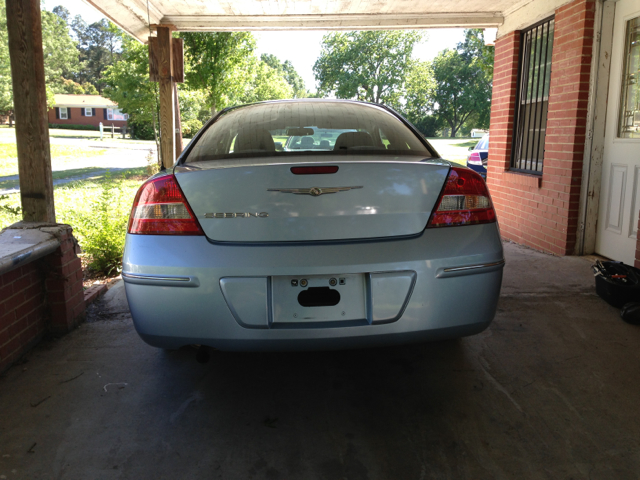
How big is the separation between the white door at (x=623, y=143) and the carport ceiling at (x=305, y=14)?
1912 mm

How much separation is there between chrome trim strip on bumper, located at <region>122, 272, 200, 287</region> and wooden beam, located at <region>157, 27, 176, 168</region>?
559cm

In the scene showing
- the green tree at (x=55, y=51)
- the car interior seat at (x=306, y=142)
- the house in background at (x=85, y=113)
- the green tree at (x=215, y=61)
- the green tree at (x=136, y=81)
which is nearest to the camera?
the car interior seat at (x=306, y=142)

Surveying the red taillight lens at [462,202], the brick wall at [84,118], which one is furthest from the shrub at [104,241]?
the brick wall at [84,118]

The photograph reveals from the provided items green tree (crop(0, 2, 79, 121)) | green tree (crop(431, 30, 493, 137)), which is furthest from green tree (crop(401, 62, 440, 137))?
green tree (crop(0, 2, 79, 121))

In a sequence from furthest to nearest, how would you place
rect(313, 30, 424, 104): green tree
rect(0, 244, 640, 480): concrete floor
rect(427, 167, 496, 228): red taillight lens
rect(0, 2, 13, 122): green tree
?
1. rect(313, 30, 424, 104): green tree
2. rect(0, 2, 13, 122): green tree
3. rect(427, 167, 496, 228): red taillight lens
4. rect(0, 244, 640, 480): concrete floor

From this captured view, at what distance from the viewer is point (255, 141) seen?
9.77ft

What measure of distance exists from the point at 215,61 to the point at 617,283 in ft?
47.2

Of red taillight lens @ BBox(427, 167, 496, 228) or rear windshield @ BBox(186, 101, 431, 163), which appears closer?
red taillight lens @ BBox(427, 167, 496, 228)

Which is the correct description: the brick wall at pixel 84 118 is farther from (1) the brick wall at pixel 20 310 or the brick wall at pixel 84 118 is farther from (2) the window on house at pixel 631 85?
(1) the brick wall at pixel 20 310

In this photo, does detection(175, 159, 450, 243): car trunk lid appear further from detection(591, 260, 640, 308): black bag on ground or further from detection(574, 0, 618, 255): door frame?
detection(574, 0, 618, 255): door frame

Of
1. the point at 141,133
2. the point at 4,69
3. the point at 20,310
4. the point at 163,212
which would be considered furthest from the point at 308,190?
the point at 4,69

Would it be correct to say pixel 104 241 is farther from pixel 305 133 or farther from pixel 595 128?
pixel 595 128

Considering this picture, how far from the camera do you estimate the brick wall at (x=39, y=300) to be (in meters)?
2.99

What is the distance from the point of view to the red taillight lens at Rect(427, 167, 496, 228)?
237 centimetres
